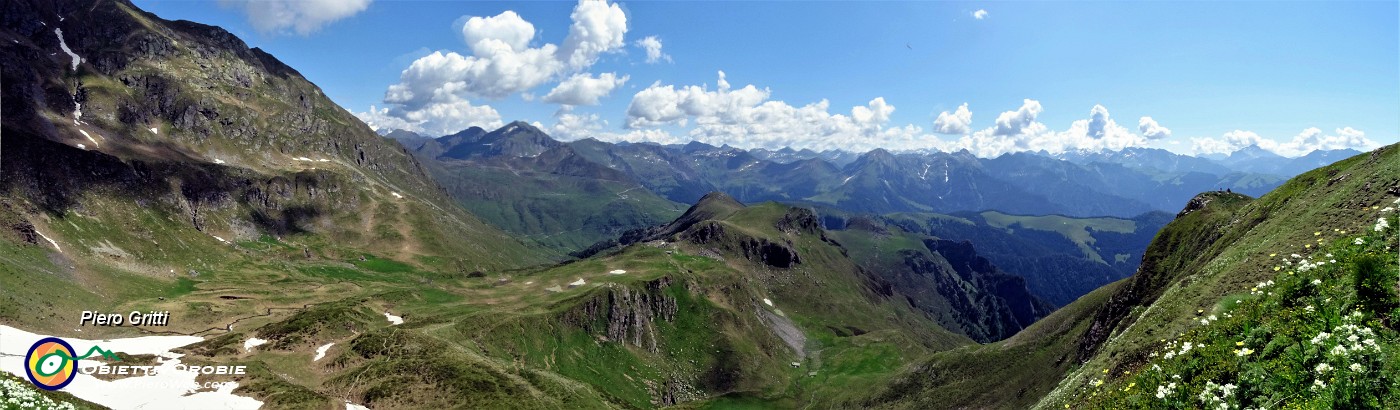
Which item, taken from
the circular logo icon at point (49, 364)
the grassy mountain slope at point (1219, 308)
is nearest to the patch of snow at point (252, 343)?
the circular logo icon at point (49, 364)

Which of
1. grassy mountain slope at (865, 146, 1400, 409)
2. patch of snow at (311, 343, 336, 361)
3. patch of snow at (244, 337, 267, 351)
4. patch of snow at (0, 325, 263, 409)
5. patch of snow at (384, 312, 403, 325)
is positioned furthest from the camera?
patch of snow at (384, 312, 403, 325)

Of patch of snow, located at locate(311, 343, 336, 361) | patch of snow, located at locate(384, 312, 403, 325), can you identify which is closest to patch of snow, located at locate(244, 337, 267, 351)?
patch of snow, located at locate(311, 343, 336, 361)

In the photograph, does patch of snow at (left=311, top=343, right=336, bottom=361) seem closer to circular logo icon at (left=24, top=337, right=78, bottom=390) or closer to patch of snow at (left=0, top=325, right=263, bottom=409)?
patch of snow at (left=0, top=325, right=263, bottom=409)

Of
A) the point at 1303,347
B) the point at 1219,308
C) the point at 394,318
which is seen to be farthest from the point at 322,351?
the point at 1303,347

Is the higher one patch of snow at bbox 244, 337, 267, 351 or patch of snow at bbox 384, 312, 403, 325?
patch of snow at bbox 244, 337, 267, 351

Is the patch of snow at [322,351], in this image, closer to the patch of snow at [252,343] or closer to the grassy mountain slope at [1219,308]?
the patch of snow at [252,343]

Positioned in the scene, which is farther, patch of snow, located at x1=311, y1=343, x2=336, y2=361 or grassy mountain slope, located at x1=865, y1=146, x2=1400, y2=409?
patch of snow, located at x1=311, y1=343, x2=336, y2=361
